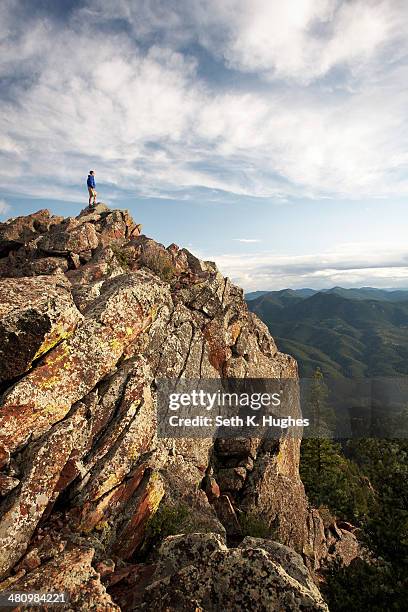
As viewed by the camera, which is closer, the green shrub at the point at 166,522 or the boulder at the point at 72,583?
the boulder at the point at 72,583

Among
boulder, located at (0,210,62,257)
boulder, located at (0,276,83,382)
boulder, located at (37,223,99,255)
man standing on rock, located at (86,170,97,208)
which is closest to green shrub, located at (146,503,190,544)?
boulder, located at (0,276,83,382)

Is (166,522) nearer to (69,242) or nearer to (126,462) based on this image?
(126,462)

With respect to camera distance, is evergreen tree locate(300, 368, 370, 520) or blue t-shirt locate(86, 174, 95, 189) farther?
evergreen tree locate(300, 368, 370, 520)

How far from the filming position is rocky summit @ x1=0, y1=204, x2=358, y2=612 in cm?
1130

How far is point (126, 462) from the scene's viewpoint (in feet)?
57.9

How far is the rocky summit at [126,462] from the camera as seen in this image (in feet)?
37.1

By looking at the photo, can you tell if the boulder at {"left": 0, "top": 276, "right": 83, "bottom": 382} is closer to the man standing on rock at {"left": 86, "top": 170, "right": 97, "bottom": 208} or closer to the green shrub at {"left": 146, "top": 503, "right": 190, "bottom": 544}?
the green shrub at {"left": 146, "top": 503, "right": 190, "bottom": 544}

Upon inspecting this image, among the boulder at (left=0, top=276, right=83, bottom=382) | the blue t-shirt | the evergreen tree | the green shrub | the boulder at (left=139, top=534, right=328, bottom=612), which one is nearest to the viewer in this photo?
the boulder at (left=139, top=534, right=328, bottom=612)

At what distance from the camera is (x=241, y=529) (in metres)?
20.7

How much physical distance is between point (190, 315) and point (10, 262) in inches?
704

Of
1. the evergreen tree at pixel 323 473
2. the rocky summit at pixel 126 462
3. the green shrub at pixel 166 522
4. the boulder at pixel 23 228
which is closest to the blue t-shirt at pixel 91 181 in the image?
the boulder at pixel 23 228

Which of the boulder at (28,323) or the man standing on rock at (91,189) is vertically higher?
the man standing on rock at (91,189)

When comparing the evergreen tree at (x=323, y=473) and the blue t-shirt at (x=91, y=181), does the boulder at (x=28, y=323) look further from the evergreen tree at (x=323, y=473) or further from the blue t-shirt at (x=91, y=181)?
the evergreen tree at (x=323, y=473)

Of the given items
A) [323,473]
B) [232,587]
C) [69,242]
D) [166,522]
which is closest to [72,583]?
[232,587]
